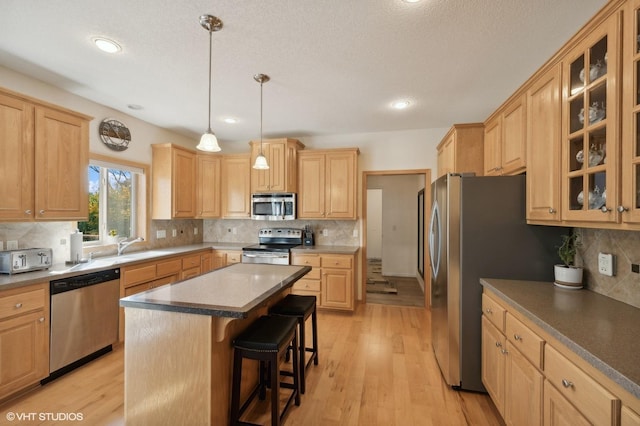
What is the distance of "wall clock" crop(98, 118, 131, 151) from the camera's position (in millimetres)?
3281

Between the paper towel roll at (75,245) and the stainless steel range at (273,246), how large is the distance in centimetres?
185

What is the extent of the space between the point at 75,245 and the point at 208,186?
78.2 inches

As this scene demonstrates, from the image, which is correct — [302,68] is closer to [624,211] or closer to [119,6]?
[119,6]

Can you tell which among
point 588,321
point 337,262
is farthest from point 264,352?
point 337,262

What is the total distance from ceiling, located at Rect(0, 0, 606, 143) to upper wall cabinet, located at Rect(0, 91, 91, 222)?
439 millimetres

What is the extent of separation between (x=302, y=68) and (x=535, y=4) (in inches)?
64.4

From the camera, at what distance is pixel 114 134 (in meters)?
3.41

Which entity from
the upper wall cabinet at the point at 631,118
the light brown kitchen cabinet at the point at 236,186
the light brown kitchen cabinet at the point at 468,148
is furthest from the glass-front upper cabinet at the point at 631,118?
the light brown kitchen cabinet at the point at 236,186

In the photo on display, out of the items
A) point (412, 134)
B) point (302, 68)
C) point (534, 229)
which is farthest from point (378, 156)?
point (534, 229)

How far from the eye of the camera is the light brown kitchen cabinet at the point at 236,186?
14.7 feet

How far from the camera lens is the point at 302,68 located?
2406 mm

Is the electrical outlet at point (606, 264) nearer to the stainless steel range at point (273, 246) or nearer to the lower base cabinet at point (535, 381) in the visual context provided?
the lower base cabinet at point (535, 381)

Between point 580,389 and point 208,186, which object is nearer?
point 580,389

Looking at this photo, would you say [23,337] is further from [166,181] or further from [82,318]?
[166,181]
